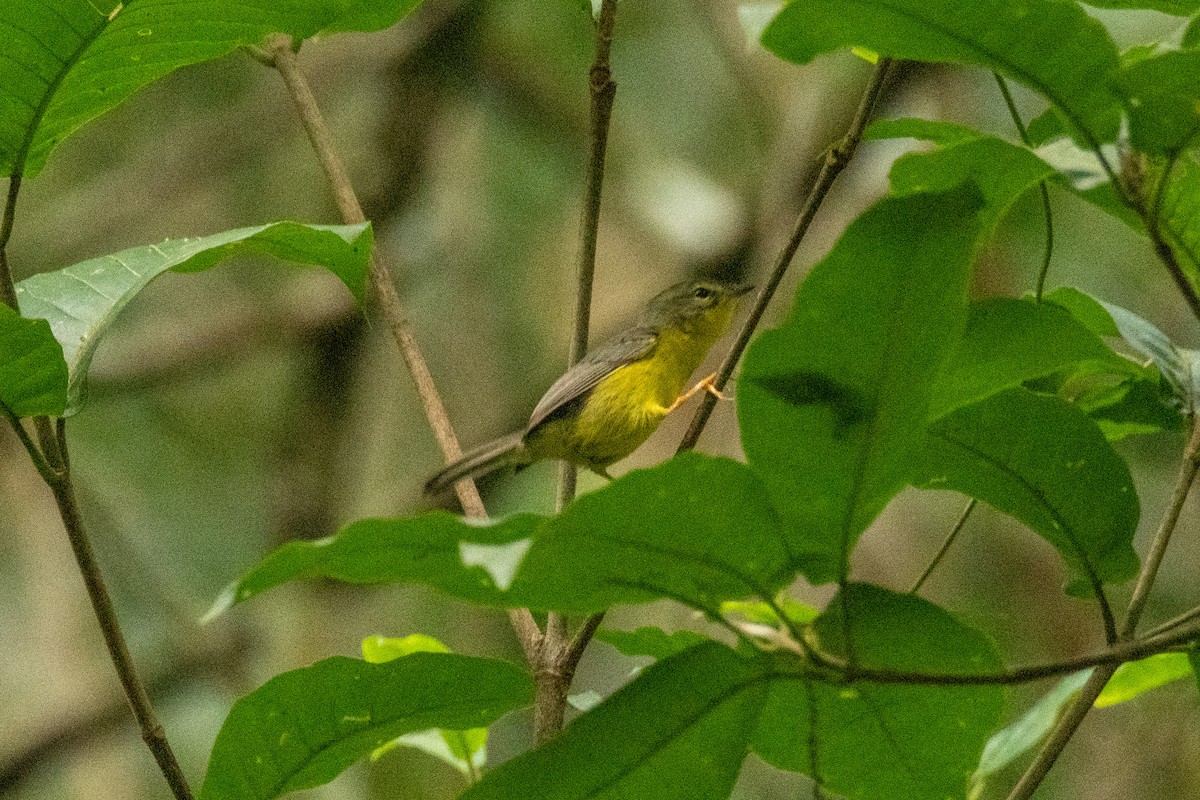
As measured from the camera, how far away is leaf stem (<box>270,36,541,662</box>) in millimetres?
1935

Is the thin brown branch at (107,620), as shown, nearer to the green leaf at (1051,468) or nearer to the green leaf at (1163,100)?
the green leaf at (1051,468)

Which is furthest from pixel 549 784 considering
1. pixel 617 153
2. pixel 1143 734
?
pixel 617 153

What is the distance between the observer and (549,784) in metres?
1.16

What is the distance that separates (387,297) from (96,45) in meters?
0.64

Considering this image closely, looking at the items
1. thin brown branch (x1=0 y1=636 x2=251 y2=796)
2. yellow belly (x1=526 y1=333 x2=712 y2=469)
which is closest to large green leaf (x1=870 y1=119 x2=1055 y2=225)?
yellow belly (x1=526 y1=333 x2=712 y2=469)

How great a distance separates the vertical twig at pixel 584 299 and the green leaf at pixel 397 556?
1.45 ft

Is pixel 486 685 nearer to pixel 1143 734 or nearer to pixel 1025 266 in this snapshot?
pixel 1143 734

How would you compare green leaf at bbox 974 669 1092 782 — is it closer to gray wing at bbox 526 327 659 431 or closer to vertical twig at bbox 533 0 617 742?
vertical twig at bbox 533 0 617 742

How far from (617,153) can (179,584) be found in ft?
8.59

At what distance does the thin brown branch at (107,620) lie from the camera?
1.34 metres

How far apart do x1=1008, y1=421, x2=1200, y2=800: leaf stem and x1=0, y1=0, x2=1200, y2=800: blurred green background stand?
306cm

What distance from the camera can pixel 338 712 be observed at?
1379mm

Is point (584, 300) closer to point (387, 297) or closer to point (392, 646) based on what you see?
point (387, 297)

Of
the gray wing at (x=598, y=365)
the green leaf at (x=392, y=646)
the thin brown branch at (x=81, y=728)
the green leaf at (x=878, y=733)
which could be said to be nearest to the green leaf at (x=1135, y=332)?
the green leaf at (x=878, y=733)
